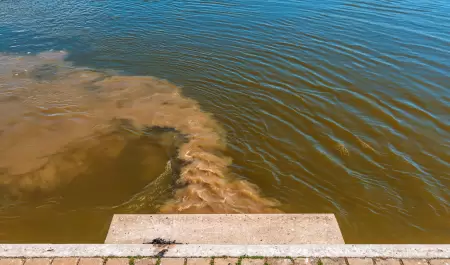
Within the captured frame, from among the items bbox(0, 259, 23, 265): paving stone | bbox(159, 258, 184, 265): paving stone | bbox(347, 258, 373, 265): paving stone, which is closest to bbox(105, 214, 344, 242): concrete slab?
bbox(159, 258, 184, 265): paving stone

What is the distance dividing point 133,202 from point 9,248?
73.4 inches

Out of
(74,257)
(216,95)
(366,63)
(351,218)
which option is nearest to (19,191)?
(74,257)

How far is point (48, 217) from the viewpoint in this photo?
18.2 feet

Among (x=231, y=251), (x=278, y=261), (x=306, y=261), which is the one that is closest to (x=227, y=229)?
(x=231, y=251)

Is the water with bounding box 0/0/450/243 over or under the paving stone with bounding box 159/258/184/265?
over

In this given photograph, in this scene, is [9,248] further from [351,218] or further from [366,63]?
[366,63]

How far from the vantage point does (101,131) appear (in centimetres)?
755

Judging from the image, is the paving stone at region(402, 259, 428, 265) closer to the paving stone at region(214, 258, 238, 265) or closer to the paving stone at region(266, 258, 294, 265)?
the paving stone at region(266, 258, 294, 265)

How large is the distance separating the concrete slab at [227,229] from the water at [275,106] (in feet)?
0.81

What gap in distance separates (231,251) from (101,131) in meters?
4.45

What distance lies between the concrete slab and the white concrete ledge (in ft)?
1.32

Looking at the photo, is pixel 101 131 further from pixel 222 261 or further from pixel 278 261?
pixel 278 261

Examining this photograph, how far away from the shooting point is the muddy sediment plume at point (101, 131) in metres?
6.06

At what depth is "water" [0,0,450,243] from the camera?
226 inches
